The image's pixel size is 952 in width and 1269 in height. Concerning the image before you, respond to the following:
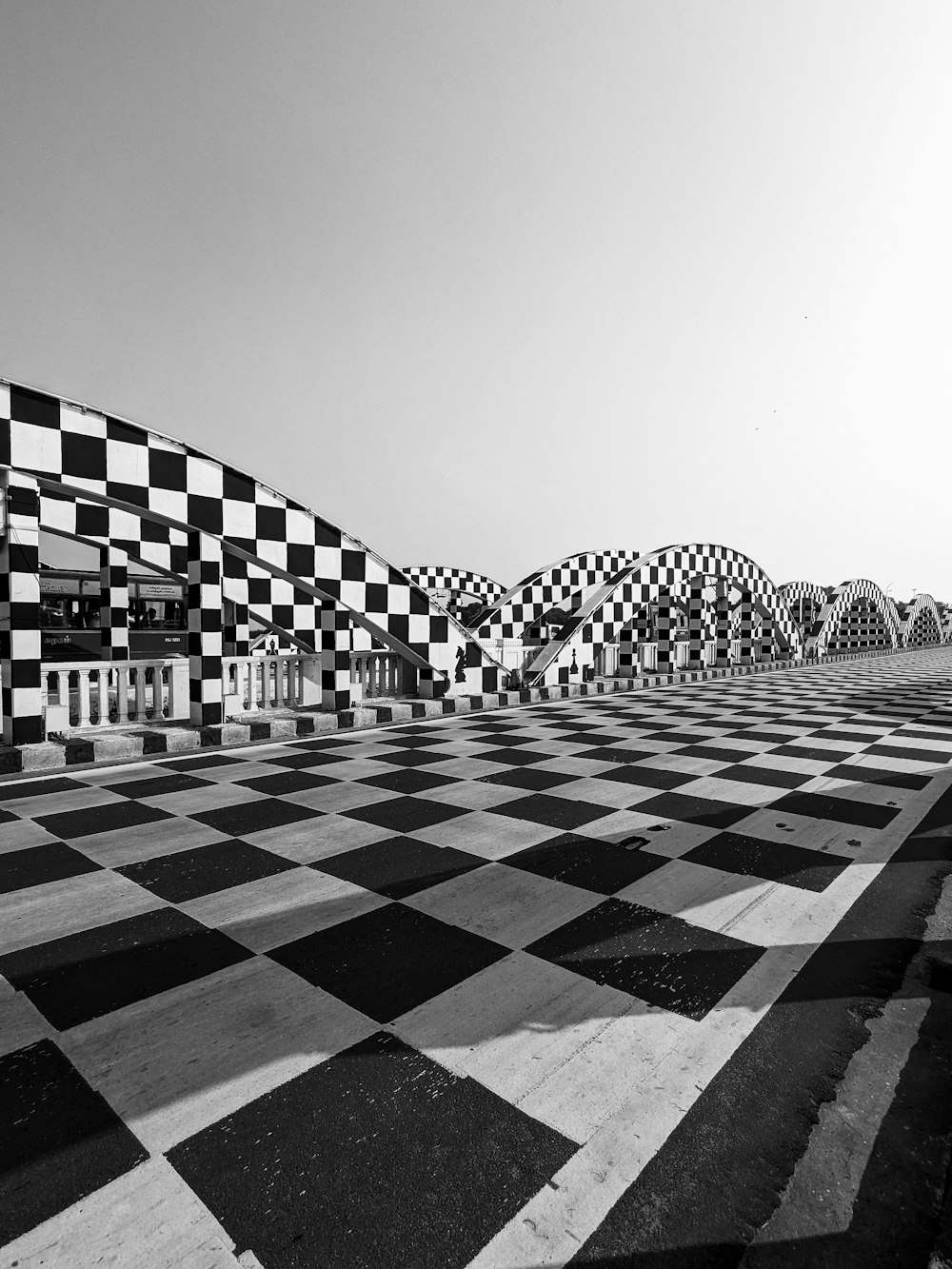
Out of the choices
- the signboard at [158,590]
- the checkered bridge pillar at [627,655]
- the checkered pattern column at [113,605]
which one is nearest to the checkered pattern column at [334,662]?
the checkered pattern column at [113,605]

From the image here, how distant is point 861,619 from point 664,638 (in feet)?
44.6

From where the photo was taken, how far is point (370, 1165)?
1098mm

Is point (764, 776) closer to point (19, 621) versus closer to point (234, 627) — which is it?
point (19, 621)

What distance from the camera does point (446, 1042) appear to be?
4.63ft

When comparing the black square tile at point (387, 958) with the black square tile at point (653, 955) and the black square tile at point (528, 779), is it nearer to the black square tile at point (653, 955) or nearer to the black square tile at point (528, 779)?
the black square tile at point (653, 955)

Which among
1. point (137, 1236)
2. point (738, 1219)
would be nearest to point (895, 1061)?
point (738, 1219)

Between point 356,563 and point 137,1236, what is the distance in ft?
18.1

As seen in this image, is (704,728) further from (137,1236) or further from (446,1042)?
(137,1236)

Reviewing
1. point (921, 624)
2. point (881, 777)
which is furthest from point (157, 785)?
point (921, 624)

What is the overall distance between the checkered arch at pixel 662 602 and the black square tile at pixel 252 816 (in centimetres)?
523

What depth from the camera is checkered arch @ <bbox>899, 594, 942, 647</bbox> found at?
23656mm

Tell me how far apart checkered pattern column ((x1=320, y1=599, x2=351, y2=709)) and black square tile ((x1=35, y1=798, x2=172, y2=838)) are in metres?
2.77

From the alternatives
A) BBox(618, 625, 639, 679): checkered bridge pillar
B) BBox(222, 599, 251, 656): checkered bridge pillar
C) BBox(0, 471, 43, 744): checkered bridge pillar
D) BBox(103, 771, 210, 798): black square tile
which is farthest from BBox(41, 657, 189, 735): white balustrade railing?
BBox(618, 625, 639, 679): checkered bridge pillar

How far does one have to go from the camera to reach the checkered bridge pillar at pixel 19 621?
4164mm
